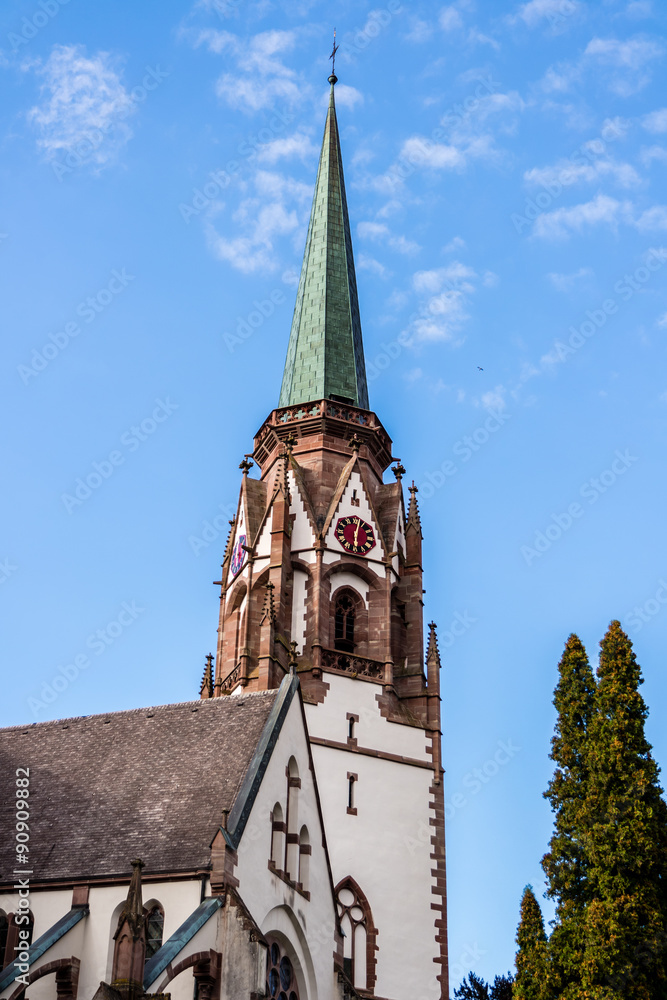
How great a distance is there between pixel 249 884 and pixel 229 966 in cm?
173

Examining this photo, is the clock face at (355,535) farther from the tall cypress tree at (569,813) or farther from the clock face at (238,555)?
the tall cypress tree at (569,813)

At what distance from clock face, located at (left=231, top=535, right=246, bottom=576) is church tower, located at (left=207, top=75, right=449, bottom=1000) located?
7 centimetres

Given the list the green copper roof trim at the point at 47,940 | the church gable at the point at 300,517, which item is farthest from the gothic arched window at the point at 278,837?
the church gable at the point at 300,517

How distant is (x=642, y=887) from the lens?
28219mm

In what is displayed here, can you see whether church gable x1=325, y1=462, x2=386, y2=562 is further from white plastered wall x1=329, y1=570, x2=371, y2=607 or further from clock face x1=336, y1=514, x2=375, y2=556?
white plastered wall x1=329, y1=570, x2=371, y2=607

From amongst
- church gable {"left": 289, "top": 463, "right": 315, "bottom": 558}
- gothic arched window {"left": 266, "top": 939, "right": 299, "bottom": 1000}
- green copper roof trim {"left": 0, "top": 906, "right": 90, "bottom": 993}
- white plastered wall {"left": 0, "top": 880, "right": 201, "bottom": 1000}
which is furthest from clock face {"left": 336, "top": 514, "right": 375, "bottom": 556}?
green copper roof trim {"left": 0, "top": 906, "right": 90, "bottom": 993}

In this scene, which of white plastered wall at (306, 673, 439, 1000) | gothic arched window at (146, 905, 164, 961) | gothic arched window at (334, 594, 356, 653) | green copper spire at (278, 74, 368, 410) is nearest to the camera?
gothic arched window at (146, 905, 164, 961)

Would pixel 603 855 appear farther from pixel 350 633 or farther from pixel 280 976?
pixel 350 633

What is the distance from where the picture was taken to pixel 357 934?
36719mm

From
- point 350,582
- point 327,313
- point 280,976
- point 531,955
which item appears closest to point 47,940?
point 280,976

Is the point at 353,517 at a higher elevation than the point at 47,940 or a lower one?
higher

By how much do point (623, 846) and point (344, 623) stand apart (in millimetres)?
15204

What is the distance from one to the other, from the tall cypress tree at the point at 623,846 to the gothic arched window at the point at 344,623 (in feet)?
39.8

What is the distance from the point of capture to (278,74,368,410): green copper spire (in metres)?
48.0
